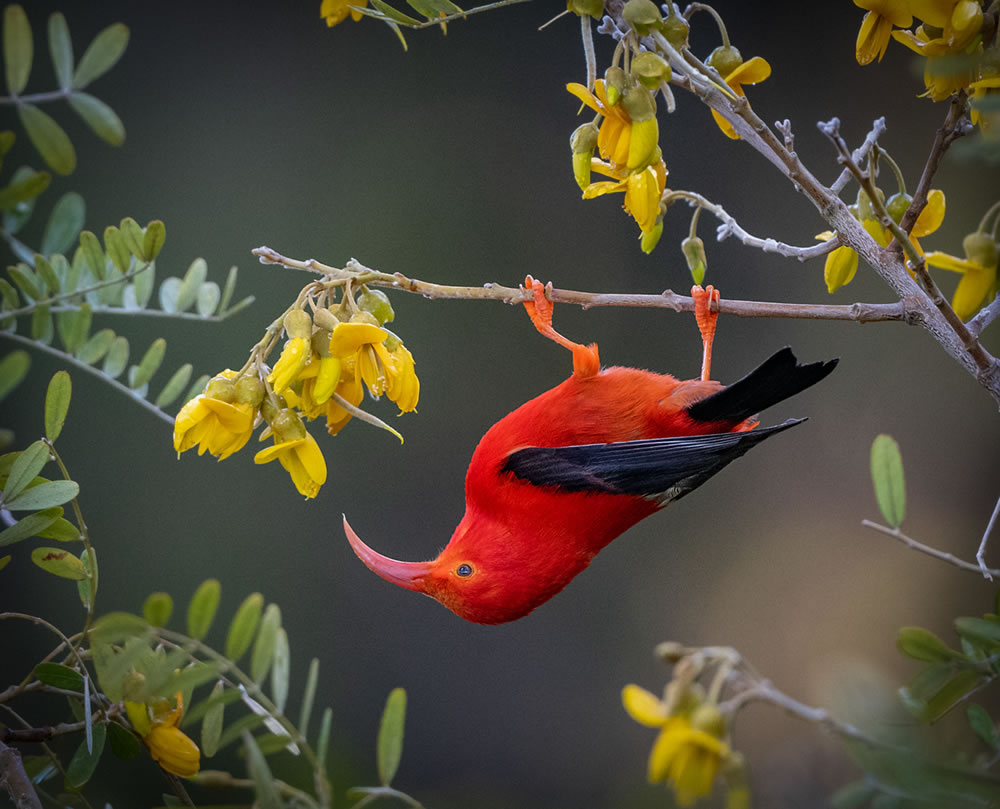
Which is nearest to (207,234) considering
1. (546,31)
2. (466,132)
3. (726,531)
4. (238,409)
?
(466,132)

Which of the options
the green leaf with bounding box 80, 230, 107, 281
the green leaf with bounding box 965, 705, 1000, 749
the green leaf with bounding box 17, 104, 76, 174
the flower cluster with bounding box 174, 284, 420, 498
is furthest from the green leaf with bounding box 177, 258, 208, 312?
the green leaf with bounding box 965, 705, 1000, 749

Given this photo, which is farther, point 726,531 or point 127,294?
point 726,531

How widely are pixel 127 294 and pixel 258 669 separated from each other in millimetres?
507

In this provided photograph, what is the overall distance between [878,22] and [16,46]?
622 millimetres

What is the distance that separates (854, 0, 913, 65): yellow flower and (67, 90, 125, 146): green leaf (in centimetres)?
55

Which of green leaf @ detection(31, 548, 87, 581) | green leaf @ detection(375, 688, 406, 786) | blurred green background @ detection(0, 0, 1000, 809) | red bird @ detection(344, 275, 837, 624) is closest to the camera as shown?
green leaf @ detection(375, 688, 406, 786)

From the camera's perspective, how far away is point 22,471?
2.09ft

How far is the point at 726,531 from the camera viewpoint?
2145mm

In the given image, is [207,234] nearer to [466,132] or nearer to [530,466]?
[466,132]

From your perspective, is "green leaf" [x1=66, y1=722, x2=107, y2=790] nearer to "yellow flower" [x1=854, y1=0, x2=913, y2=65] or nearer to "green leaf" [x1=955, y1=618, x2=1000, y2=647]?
"green leaf" [x1=955, y1=618, x2=1000, y2=647]

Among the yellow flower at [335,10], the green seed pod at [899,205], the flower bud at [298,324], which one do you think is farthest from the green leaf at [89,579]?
the green seed pod at [899,205]

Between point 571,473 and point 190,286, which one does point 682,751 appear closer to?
point 571,473

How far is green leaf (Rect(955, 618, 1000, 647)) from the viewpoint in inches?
22.8

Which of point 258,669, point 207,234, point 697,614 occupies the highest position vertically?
point 207,234
